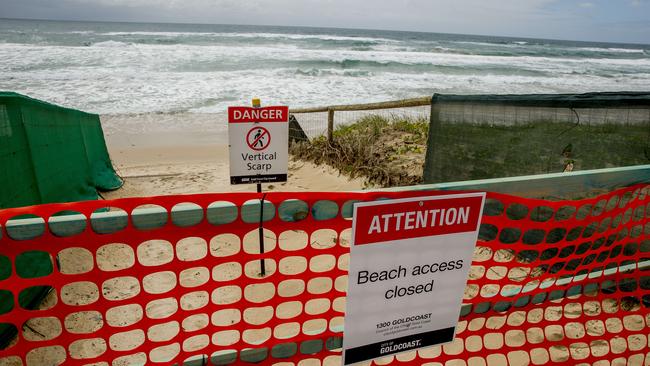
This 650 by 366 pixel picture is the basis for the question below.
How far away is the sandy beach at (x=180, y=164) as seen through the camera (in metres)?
7.21

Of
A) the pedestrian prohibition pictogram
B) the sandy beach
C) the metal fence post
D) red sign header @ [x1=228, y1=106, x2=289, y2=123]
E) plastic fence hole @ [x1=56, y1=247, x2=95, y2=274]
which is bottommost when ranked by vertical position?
the sandy beach

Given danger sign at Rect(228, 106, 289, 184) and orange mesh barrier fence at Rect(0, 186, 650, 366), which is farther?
danger sign at Rect(228, 106, 289, 184)

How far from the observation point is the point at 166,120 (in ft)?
44.9

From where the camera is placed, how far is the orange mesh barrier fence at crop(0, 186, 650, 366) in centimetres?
133

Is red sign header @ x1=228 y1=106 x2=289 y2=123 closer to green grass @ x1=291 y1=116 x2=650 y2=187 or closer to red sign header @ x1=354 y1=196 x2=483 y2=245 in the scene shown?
green grass @ x1=291 y1=116 x2=650 y2=187

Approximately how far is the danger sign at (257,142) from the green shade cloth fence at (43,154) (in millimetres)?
1833

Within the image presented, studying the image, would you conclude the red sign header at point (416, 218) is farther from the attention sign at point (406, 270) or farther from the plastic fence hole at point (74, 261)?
the plastic fence hole at point (74, 261)

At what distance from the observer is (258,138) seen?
431 cm

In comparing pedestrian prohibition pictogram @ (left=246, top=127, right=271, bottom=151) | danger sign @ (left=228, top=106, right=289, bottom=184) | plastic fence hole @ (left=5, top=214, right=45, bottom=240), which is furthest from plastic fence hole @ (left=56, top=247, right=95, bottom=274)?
plastic fence hole @ (left=5, top=214, right=45, bottom=240)

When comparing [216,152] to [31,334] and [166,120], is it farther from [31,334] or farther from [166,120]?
[31,334]

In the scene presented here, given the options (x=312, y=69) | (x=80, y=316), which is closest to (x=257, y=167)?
(x=80, y=316)

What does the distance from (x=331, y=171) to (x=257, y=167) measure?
129 inches

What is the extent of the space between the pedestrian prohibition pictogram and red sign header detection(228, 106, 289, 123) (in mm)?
107

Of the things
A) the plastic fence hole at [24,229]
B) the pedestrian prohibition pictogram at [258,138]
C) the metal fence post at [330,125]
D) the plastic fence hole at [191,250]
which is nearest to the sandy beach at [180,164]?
the metal fence post at [330,125]
